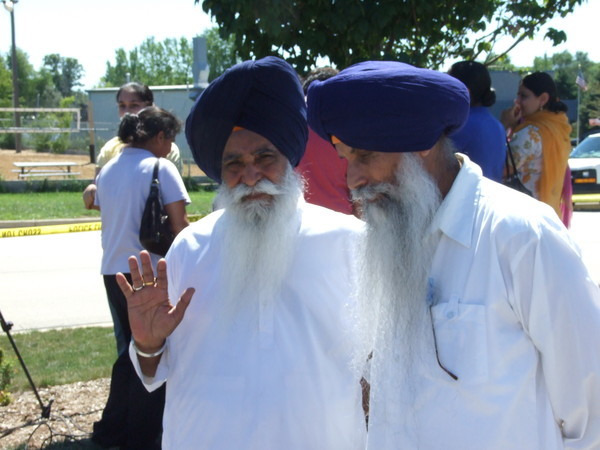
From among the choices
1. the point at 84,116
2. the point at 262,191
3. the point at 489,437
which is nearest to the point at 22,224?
the point at 262,191

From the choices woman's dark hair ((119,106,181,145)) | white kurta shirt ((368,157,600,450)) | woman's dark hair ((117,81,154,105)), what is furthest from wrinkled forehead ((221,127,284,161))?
woman's dark hair ((117,81,154,105))

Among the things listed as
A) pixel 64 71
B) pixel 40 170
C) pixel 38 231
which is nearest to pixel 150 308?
pixel 38 231

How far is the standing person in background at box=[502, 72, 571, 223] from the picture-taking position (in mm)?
4340

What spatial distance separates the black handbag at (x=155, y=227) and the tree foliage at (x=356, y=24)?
39.4 inches

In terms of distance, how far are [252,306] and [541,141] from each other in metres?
2.59

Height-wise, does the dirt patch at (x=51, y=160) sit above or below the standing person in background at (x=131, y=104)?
below

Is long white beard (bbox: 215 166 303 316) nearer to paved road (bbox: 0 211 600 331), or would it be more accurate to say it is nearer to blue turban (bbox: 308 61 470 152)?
blue turban (bbox: 308 61 470 152)

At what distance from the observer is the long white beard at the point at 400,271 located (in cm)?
191

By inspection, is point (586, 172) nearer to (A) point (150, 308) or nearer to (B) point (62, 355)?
(B) point (62, 355)

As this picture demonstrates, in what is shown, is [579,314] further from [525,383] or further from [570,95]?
[570,95]

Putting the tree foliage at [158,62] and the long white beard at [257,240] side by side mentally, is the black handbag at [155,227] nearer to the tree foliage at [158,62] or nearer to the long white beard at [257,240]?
the long white beard at [257,240]

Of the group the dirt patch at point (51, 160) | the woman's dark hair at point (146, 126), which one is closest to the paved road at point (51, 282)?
the woman's dark hair at point (146, 126)

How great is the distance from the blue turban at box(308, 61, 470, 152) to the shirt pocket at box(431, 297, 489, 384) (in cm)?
45

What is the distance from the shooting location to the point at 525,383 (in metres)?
1.79
